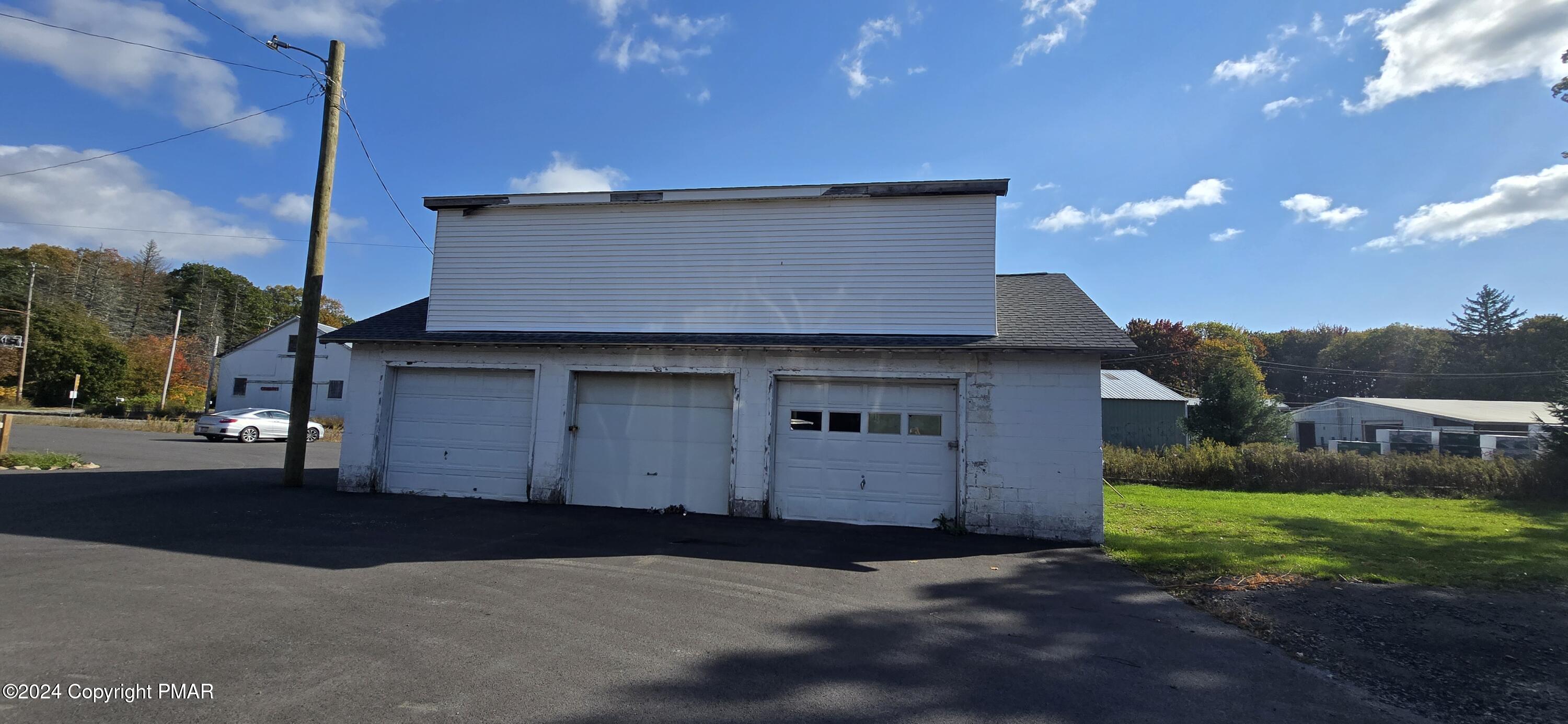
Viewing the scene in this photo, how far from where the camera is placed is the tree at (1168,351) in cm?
5519

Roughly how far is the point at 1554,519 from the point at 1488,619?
405 inches

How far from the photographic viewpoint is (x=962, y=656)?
465cm

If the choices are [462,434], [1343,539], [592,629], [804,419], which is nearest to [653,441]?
[804,419]

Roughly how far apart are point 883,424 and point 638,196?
5.75 metres

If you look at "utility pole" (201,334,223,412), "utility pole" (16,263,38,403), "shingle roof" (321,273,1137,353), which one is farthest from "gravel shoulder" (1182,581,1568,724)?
"utility pole" (16,263,38,403)

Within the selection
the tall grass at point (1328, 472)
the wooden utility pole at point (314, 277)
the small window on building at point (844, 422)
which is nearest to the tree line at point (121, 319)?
the wooden utility pole at point (314, 277)

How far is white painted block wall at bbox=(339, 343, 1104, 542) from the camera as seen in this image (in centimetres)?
942

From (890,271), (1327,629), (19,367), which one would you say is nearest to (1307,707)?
(1327,629)

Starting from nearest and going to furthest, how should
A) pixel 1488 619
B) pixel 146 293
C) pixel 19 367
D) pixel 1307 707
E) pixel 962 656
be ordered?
1. pixel 1307 707
2. pixel 962 656
3. pixel 1488 619
4. pixel 19 367
5. pixel 146 293

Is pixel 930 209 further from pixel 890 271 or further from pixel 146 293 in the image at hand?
pixel 146 293

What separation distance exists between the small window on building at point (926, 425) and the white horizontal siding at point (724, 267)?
1333 mm

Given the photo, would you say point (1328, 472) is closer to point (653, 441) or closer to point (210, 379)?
point (653, 441)

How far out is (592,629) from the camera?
16.1ft

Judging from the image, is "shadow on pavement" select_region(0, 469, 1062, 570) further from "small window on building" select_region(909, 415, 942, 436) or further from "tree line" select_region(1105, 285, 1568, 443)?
"tree line" select_region(1105, 285, 1568, 443)
